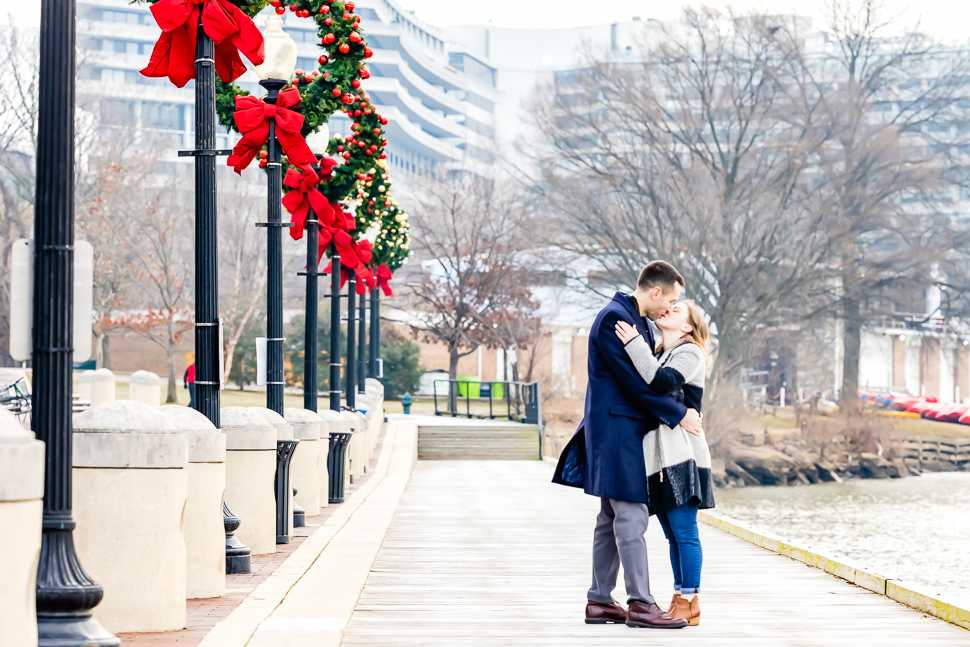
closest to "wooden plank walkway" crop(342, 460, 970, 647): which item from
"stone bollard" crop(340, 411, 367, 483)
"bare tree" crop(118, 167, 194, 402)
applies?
"stone bollard" crop(340, 411, 367, 483)

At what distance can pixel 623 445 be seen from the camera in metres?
Answer: 6.36

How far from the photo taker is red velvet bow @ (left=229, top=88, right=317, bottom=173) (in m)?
11.9

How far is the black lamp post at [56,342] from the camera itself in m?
4.85

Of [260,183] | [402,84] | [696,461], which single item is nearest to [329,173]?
[696,461]

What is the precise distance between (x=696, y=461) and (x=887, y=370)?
233 feet

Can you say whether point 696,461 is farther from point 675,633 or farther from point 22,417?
point 22,417

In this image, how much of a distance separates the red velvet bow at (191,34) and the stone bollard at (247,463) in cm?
253

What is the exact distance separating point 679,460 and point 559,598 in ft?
5.28

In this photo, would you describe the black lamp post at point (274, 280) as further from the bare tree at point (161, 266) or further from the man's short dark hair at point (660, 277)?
the bare tree at point (161, 266)

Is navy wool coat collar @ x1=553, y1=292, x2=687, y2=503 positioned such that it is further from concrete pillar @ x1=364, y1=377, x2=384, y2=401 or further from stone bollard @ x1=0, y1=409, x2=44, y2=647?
concrete pillar @ x1=364, y1=377, x2=384, y2=401

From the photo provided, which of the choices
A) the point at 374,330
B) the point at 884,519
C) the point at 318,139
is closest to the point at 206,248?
the point at 318,139

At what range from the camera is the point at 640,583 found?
6.32m

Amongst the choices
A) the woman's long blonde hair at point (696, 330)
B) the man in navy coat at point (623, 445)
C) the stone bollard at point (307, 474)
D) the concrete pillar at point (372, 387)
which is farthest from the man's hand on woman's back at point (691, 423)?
the concrete pillar at point (372, 387)

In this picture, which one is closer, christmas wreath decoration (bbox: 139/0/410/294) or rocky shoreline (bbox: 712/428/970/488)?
christmas wreath decoration (bbox: 139/0/410/294)
